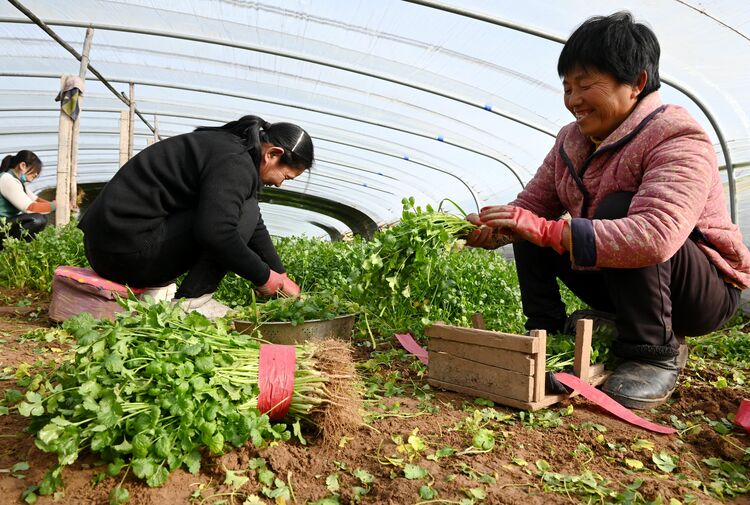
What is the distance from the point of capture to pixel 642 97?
2254mm

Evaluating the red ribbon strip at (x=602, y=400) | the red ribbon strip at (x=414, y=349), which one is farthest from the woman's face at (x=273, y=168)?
the red ribbon strip at (x=602, y=400)

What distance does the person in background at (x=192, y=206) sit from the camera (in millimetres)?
2830

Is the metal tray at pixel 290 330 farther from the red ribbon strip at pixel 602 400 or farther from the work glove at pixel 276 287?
the red ribbon strip at pixel 602 400

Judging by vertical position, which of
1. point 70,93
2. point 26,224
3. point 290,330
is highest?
point 70,93

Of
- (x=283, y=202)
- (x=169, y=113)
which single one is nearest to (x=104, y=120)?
(x=169, y=113)

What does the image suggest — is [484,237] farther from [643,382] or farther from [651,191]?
[643,382]

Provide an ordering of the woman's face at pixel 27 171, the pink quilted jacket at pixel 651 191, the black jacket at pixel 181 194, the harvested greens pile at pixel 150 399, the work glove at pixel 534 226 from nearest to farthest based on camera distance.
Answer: the harvested greens pile at pixel 150 399, the pink quilted jacket at pixel 651 191, the work glove at pixel 534 226, the black jacket at pixel 181 194, the woman's face at pixel 27 171

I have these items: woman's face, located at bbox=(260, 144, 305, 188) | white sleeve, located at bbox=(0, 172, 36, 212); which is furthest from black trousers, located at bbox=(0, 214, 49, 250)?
woman's face, located at bbox=(260, 144, 305, 188)

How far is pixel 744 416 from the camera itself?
78.4 inches

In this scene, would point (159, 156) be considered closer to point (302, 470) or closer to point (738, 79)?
point (302, 470)

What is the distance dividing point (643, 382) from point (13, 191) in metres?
6.09

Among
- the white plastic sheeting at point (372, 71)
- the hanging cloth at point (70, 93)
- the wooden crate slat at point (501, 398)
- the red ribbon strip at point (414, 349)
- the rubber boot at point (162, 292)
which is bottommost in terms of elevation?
the wooden crate slat at point (501, 398)

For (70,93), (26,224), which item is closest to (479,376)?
(26,224)

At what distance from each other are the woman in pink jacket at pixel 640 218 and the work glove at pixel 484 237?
1 cm
